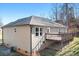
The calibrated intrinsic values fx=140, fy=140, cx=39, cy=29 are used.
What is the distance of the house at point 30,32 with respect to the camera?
402cm

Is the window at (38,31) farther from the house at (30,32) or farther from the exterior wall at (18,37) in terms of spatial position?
the exterior wall at (18,37)

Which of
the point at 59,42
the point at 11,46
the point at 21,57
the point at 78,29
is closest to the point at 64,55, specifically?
the point at 59,42

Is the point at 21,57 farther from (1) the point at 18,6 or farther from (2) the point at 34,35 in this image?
(1) the point at 18,6

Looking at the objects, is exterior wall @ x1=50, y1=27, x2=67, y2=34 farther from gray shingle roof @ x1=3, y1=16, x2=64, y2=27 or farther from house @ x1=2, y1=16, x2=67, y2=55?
gray shingle roof @ x1=3, y1=16, x2=64, y2=27

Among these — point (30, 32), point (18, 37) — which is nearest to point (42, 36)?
point (30, 32)

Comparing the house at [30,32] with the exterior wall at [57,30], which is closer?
A: the house at [30,32]

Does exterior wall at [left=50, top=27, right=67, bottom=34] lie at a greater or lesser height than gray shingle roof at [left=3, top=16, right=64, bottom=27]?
lesser

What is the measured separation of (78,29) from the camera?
4074 millimetres

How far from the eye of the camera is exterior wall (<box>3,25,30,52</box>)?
4020 mm

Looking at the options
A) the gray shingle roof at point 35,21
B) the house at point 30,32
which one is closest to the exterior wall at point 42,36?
the house at point 30,32

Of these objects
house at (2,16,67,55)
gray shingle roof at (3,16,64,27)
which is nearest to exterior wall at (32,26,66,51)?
house at (2,16,67,55)

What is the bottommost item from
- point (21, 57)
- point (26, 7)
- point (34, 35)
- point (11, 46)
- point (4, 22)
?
point (21, 57)

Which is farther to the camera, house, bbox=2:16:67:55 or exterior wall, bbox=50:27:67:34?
exterior wall, bbox=50:27:67:34

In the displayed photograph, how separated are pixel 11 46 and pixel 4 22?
2.43 feet
